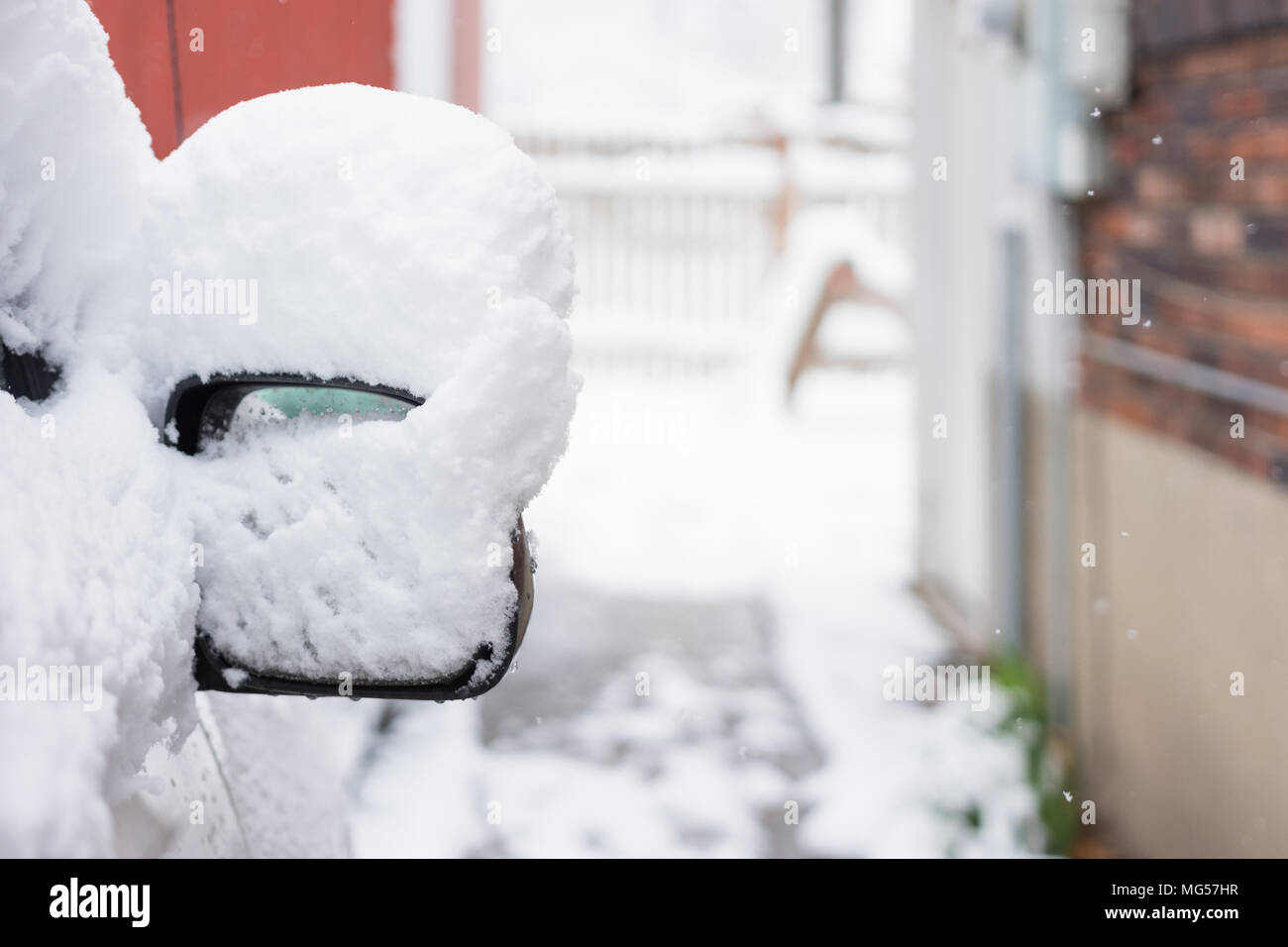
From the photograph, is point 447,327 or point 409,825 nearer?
point 447,327

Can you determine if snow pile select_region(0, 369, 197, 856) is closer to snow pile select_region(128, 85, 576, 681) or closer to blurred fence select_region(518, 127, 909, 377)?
snow pile select_region(128, 85, 576, 681)

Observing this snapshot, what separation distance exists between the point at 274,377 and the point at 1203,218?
243cm

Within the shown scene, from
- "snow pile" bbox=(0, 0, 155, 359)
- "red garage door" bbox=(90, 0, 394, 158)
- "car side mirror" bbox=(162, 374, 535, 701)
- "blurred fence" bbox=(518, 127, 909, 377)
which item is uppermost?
"blurred fence" bbox=(518, 127, 909, 377)

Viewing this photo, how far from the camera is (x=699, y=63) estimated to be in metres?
16.8

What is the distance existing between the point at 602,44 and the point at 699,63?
1404mm

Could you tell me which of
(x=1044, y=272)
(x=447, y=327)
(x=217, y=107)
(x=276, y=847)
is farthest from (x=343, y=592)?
(x=1044, y=272)

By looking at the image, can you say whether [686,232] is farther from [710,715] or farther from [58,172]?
[58,172]

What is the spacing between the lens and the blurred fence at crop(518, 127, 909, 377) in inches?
401

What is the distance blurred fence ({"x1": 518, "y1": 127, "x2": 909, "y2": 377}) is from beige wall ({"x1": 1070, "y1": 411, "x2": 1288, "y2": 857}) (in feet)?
22.2

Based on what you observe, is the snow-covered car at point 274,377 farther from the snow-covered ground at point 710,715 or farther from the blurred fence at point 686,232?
the blurred fence at point 686,232

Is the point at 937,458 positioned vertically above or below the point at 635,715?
above

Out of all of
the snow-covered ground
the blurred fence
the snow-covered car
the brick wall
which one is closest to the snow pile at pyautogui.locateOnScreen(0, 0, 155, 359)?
the snow-covered car
